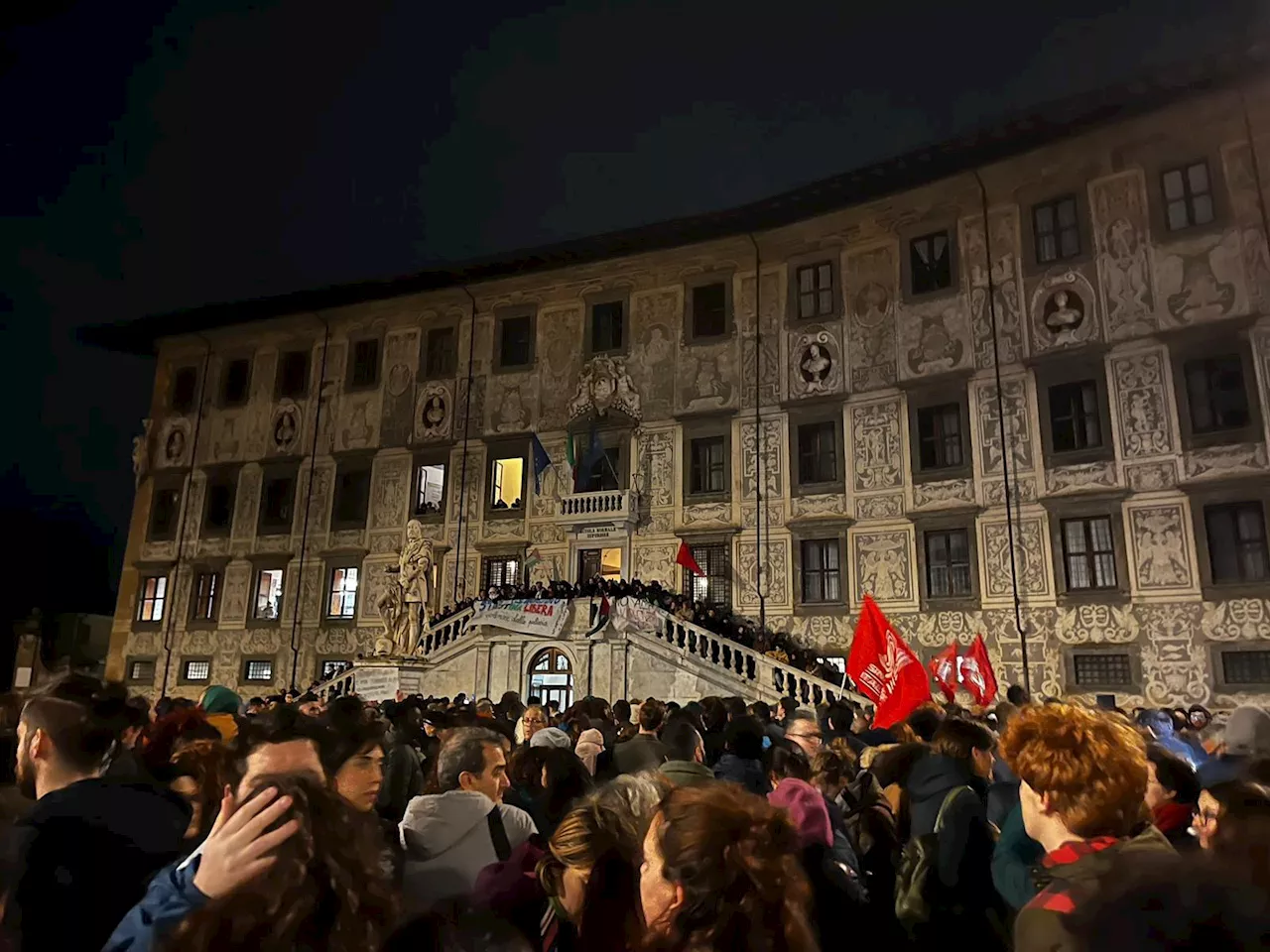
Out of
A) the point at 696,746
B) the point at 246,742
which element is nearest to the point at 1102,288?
the point at 696,746

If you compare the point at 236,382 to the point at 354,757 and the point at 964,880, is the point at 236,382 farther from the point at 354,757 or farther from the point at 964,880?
the point at 964,880

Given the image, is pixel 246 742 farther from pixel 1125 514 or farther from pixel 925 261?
pixel 925 261

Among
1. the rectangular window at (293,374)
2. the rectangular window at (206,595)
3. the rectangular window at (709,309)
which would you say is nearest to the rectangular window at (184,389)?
the rectangular window at (293,374)

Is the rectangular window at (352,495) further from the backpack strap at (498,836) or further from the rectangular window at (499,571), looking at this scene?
the backpack strap at (498,836)

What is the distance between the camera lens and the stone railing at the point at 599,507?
22.5 metres

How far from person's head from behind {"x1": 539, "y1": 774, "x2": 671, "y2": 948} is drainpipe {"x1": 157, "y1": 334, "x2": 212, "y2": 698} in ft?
92.3

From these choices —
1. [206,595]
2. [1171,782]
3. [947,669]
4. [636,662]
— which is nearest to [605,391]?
[636,662]

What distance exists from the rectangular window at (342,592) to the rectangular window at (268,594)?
1.87 metres

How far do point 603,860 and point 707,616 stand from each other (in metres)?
17.3

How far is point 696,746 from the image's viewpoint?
18.6 feet

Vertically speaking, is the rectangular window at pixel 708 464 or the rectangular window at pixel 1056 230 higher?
the rectangular window at pixel 1056 230

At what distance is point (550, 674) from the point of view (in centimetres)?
2027

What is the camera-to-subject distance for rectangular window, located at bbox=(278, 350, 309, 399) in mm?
28156

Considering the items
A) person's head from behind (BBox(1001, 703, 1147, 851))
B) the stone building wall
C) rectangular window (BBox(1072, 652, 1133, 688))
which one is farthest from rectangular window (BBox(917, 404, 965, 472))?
person's head from behind (BBox(1001, 703, 1147, 851))
